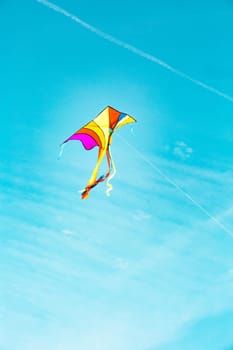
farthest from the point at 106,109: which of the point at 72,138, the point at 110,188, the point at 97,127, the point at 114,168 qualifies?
the point at 110,188

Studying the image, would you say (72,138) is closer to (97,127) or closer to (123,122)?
(97,127)

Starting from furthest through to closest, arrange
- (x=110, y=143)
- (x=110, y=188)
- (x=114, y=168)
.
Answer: (x=110, y=143) → (x=114, y=168) → (x=110, y=188)

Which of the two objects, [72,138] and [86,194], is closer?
[86,194]

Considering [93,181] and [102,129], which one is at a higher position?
[102,129]

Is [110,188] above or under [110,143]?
under

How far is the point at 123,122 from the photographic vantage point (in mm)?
12930

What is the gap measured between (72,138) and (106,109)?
5.04ft

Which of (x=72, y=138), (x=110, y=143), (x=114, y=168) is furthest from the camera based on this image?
(x=72, y=138)

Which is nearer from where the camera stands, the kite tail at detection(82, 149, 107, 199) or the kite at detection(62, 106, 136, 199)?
the kite tail at detection(82, 149, 107, 199)

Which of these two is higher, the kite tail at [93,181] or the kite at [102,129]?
the kite at [102,129]

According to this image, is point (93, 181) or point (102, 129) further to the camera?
point (102, 129)

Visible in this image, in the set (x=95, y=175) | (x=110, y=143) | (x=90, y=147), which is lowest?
(x=95, y=175)

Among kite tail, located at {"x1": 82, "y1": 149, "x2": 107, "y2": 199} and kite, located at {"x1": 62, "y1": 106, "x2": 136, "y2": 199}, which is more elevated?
kite, located at {"x1": 62, "y1": 106, "x2": 136, "y2": 199}

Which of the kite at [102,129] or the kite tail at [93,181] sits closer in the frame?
the kite tail at [93,181]
